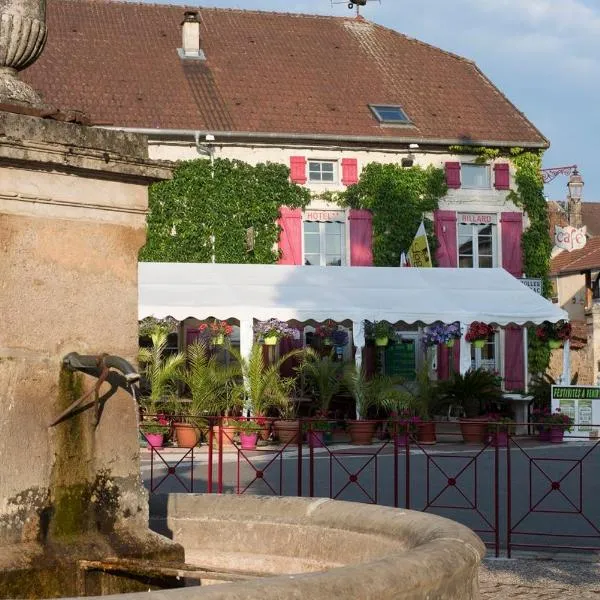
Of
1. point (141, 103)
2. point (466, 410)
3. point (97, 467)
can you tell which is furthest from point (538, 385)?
point (97, 467)

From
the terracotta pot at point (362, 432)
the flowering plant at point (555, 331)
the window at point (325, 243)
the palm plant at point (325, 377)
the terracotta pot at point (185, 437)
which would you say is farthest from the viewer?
the window at point (325, 243)

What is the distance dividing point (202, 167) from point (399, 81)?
245 inches

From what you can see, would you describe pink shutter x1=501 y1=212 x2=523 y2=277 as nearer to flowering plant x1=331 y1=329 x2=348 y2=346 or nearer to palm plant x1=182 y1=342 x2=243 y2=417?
flowering plant x1=331 y1=329 x2=348 y2=346

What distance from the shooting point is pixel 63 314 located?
170 inches

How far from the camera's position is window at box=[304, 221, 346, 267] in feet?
91.5

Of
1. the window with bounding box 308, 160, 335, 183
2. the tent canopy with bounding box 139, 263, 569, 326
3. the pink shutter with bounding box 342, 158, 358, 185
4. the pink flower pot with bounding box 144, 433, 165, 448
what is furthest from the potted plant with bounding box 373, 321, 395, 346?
the window with bounding box 308, 160, 335, 183

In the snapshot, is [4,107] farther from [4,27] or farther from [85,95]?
[85,95]

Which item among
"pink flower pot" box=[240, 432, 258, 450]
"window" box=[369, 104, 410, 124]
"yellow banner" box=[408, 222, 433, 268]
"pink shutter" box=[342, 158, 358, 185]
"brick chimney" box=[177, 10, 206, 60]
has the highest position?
"brick chimney" box=[177, 10, 206, 60]

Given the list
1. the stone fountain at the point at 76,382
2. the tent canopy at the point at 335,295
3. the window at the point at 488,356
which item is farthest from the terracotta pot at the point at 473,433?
the stone fountain at the point at 76,382

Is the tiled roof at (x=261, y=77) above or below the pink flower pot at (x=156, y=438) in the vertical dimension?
above

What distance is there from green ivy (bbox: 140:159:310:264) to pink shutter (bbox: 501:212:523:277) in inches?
190

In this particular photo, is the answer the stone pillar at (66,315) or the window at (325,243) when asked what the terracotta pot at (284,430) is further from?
the stone pillar at (66,315)

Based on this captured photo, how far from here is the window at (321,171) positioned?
91.5ft

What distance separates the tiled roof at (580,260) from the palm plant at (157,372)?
24.9 metres
